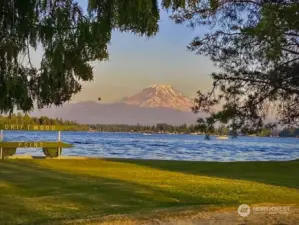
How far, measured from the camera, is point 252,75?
9.09 m

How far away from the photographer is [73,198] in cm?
980

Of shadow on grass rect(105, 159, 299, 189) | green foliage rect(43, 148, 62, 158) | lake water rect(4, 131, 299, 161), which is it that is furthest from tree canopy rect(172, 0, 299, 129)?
green foliage rect(43, 148, 62, 158)

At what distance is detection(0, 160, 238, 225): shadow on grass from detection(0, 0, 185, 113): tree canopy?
297cm

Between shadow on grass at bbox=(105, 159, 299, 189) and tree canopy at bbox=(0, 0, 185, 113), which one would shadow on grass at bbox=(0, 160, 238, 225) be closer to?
tree canopy at bbox=(0, 0, 185, 113)

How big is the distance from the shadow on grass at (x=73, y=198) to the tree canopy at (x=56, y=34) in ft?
9.75

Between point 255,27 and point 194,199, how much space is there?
4.22 meters

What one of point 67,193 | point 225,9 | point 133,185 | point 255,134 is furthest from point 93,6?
point 133,185

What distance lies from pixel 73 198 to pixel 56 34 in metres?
5.71

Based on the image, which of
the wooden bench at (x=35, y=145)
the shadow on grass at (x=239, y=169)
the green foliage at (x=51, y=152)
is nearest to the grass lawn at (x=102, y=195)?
the shadow on grass at (x=239, y=169)

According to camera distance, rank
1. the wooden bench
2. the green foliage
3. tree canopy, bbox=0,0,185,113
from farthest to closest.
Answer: the green foliage, the wooden bench, tree canopy, bbox=0,0,185,113

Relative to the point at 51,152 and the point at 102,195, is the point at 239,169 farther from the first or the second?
the point at 102,195

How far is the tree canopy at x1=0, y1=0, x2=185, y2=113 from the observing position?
445cm

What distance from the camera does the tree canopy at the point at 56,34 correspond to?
4.45 m

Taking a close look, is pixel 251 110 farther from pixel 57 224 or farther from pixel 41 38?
pixel 41 38
